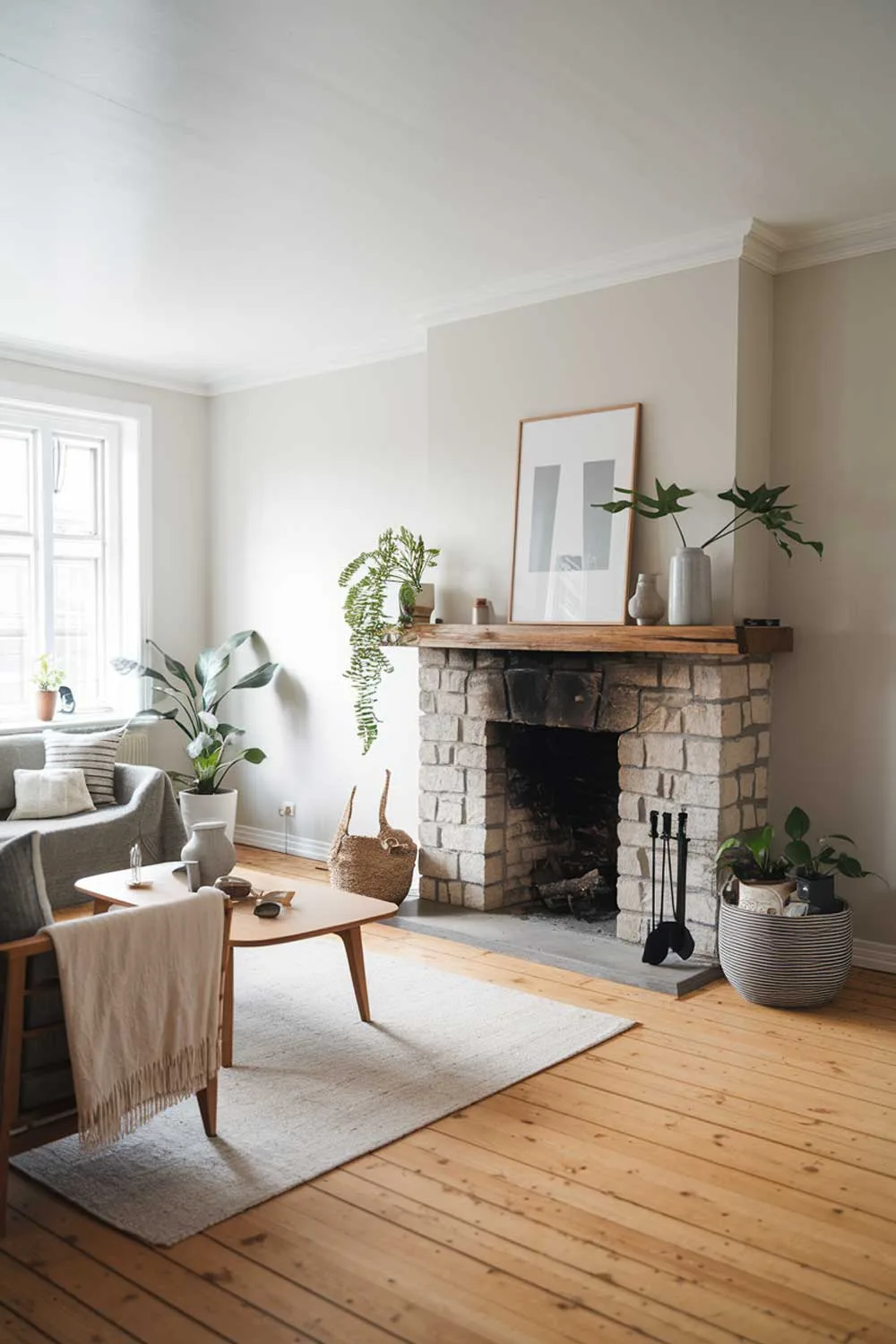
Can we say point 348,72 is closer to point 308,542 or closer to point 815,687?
point 815,687

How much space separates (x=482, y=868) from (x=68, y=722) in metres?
2.59

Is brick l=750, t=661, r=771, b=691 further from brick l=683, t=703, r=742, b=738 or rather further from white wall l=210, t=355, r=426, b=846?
white wall l=210, t=355, r=426, b=846

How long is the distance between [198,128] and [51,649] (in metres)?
3.71

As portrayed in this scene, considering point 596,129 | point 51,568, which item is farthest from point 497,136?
point 51,568

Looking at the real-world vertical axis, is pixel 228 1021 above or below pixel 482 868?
below

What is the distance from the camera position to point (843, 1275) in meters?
2.33

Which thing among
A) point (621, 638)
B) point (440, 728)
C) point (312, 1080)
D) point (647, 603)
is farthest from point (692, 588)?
point (312, 1080)

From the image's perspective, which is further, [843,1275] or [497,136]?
[497,136]

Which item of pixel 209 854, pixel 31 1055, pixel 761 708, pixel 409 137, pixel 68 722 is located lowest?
pixel 31 1055

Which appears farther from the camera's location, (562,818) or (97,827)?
(562,818)

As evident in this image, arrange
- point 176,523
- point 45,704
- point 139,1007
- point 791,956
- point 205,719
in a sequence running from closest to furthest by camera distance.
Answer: point 139,1007 < point 791,956 < point 45,704 < point 205,719 < point 176,523

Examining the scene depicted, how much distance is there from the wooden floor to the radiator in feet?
12.7

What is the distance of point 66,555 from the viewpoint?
256 inches

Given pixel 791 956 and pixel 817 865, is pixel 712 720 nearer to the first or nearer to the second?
pixel 817 865
